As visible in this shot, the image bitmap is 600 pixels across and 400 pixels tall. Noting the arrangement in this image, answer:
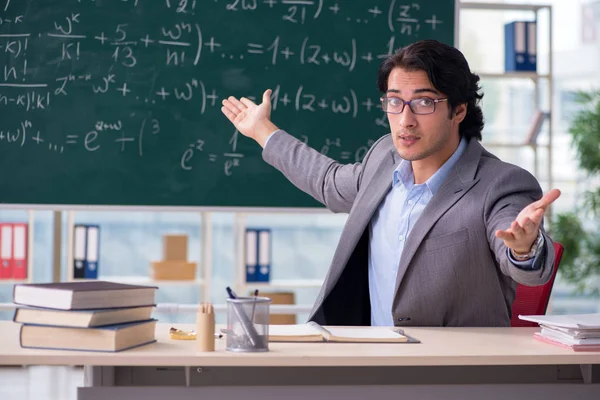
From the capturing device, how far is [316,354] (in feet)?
5.15

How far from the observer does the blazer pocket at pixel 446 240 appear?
2115 millimetres

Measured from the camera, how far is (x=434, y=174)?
91.0 inches

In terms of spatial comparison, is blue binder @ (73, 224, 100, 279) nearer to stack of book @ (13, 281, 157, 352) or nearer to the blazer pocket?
the blazer pocket

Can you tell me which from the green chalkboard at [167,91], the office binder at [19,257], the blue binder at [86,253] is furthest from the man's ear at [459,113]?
the office binder at [19,257]

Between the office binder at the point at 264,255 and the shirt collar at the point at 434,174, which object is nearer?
the shirt collar at the point at 434,174

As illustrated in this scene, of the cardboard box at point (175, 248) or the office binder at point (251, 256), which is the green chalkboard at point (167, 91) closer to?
the office binder at point (251, 256)

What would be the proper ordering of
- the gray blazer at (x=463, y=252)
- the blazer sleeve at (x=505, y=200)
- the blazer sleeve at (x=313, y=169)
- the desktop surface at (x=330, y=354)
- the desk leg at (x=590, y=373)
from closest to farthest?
the desktop surface at (x=330, y=354), the desk leg at (x=590, y=373), the blazer sleeve at (x=505, y=200), the gray blazer at (x=463, y=252), the blazer sleeve at (x=313, y=169)

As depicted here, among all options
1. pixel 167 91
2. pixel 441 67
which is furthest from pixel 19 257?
pixel 441 67

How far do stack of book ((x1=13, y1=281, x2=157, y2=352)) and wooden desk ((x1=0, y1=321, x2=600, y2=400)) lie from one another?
0.10 feet

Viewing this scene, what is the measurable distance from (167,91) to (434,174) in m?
1.65

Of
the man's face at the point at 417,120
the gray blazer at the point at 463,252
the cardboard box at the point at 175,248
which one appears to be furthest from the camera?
the cardboard box at the point at 175,248

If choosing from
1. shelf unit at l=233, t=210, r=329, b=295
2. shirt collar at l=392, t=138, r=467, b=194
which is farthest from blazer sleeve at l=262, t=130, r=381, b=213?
shelf unit at l=233, t=210, r=329, b=295

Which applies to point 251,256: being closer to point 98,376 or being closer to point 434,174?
point 434,174

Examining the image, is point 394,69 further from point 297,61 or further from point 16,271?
point 16,271
